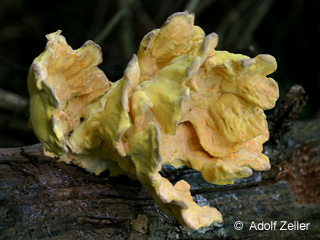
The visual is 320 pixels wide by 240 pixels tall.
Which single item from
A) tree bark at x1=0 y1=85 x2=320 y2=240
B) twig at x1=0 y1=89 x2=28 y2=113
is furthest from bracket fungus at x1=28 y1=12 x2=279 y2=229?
twig at x1=0 y1=89 x2=28 y2=113

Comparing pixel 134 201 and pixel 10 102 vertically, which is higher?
pixel 10 102

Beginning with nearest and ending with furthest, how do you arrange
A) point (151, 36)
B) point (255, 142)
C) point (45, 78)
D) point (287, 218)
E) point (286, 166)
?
point (45, 78) → point (151, 36) → point (255, 142) → point (287, 218) → point (286, 166)

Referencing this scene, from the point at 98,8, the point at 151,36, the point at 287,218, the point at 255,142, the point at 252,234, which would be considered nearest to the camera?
the point at 151,36

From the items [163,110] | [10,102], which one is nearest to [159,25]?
[10,102]

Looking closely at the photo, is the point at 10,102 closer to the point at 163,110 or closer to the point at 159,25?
the point at 159,25

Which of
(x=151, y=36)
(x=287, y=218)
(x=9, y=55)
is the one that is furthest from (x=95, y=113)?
(x=9, y=55)

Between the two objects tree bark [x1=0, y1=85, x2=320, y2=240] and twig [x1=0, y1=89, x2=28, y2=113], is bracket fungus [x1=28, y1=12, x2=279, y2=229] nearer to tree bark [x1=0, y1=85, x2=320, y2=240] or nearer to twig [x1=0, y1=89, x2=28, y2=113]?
tree bark [x1=0, y1=85, x2=320, y2=240]

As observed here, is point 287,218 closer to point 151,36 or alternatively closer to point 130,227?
point 130,227
